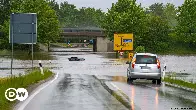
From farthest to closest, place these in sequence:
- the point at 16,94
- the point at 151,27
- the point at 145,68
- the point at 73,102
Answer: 1. the point at 151,27
2. the point at 145,68
3. the point at 16,94
4. the point at 73,102

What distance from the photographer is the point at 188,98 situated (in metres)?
15.2

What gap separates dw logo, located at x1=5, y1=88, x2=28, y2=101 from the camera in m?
14.3

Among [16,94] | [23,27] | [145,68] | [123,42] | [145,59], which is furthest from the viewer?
[123,42]

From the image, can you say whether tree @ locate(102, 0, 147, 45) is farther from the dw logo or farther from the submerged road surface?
the submerged road surface

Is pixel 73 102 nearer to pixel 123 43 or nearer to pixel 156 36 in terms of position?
pixel 123 43

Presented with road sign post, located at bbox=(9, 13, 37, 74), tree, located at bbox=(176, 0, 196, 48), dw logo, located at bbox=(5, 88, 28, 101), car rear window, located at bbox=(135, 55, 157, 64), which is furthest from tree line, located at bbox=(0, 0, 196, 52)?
dw logo, located at bbox=(5, 88, 28, 101)

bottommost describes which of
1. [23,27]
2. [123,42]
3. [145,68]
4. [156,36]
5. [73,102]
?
[73,102]

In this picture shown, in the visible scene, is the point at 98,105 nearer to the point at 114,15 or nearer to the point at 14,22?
the point at 14,22

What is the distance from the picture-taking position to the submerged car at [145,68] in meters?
23.3

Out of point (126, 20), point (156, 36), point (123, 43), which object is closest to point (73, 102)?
point (123, 43)

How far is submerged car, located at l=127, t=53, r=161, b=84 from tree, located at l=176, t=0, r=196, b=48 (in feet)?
267

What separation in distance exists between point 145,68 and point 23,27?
10.4 m

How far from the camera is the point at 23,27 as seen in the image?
1174 inches

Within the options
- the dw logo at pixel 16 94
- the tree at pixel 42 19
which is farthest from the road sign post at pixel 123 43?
the dw logo at pixel 16 94
